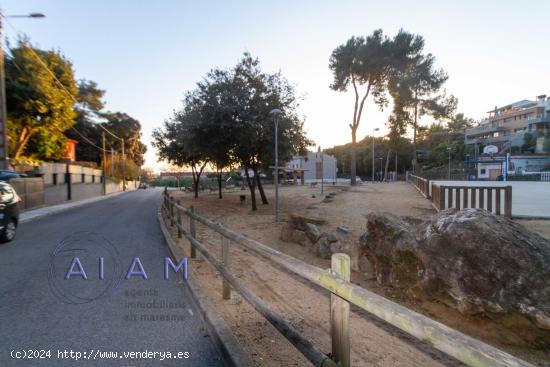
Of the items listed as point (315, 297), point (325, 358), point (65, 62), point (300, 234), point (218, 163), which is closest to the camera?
point (325, 358)

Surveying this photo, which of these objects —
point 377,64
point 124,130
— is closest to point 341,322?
point 377,64

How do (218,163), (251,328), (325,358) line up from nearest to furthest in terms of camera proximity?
(325,358)
(251,328)
(218,163)

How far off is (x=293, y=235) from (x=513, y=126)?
8944 cm

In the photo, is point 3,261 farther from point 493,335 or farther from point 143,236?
point 493,335

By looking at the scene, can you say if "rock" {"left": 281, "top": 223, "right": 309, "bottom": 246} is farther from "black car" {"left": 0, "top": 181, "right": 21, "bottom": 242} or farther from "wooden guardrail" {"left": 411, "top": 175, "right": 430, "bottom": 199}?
"wooden guardrail" {"left": 411, "top": 175, "right": 430, "bottom": 199}

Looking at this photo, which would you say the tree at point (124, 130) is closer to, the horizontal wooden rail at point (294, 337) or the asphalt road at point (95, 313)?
the asphalt road at point (95, 313)

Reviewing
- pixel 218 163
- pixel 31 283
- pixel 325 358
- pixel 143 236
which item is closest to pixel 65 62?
pixel 218 163

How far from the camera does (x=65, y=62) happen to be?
93.2 feet

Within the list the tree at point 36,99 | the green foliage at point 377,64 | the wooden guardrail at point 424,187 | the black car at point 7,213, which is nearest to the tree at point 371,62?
the green foliage at point 377,64

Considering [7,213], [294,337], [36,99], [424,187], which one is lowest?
[294,337]

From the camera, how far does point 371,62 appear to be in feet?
106

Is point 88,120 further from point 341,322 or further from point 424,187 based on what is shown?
point 341,322

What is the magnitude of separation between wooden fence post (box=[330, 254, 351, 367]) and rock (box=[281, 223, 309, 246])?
707 centimetres

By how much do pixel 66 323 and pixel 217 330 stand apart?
6.11ft
